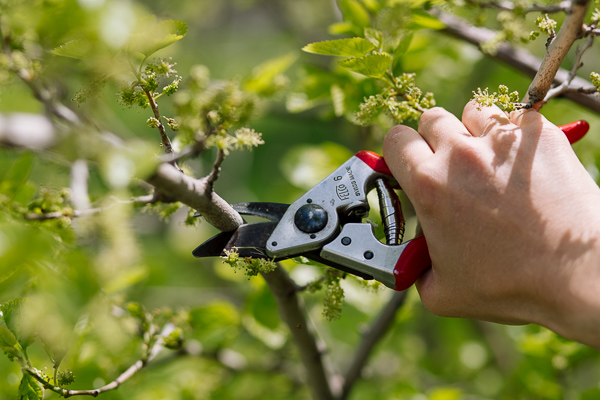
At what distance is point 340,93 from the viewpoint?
5.12 ft

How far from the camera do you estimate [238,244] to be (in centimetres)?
115

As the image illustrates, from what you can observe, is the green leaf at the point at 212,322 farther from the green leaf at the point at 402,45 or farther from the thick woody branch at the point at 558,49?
the thick woody branch at the point at 558,49

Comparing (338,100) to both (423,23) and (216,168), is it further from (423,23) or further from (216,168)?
(216,168)

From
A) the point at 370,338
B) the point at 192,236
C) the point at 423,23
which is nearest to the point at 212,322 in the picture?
the point at 370,338

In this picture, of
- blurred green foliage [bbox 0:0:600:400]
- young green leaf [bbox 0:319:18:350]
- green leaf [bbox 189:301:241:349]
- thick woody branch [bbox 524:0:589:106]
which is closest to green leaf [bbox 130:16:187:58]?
blurred green foliage [bbox 0:0:600:400]

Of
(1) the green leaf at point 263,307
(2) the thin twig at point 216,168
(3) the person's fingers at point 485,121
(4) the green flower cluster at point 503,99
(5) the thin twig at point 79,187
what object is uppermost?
(4) the green flower cluster at point 503,99

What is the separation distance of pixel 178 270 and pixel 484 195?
3.70 m

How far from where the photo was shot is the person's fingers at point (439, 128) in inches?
42.6

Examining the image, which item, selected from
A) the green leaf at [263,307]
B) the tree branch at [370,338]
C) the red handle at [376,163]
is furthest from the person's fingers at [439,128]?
the green leaf at [263,307]

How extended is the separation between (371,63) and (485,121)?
28 cm

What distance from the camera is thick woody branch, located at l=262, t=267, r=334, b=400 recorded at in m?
1.25

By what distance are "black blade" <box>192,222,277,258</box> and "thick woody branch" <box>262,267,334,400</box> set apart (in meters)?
0.08

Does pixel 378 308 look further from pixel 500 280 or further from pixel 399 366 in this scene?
pixel 500 280

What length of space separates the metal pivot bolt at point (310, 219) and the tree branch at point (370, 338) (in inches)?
22.3
